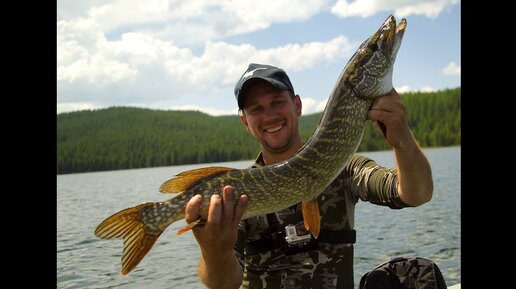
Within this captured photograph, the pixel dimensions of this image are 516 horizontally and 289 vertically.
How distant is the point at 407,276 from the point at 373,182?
644mm

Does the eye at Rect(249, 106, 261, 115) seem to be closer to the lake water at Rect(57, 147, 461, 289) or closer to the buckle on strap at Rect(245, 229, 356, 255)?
the buckle on strap at Rect(245, 229, 356, 255)

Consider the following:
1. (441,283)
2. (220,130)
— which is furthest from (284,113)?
(220,130)

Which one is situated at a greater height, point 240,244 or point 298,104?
point 298,104

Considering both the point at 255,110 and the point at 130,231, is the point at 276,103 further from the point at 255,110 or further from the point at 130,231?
the point at 130,231

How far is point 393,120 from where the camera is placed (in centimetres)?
236

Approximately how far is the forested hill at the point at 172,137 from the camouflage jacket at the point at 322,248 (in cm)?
4999

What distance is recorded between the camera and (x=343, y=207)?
3.07m

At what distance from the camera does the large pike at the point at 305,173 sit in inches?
99.6

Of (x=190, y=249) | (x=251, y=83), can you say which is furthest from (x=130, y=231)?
(x=190, y=249)

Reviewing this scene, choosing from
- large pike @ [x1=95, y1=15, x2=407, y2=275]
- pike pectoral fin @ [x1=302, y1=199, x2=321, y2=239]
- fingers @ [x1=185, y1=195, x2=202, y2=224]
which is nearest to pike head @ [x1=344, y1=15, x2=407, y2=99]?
large pike @ [x1=95, y1=15, x2=407, y2=275]

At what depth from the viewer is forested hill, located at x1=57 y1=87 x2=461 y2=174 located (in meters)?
61.1

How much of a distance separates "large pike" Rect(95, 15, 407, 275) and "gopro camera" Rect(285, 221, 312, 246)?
0.31m

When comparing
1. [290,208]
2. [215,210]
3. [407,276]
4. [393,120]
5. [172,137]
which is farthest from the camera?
[172,137]
